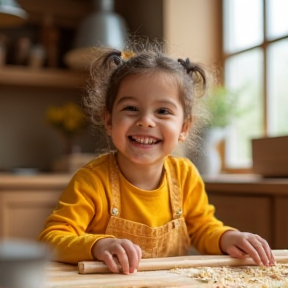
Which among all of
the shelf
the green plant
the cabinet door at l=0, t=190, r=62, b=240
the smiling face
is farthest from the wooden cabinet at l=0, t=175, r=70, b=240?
the smiling face

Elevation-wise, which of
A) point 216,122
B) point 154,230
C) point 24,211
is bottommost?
point 24,211

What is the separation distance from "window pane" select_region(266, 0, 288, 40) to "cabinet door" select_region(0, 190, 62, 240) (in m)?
1.35

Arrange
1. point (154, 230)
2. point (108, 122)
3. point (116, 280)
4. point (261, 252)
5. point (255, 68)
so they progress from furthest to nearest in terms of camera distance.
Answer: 1. point (255, 68)
2. point (108, 122)
3. point (154, 230)
4. point (261, 252)
5. point (116, 280)

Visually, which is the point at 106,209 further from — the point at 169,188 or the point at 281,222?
the point at 281,222

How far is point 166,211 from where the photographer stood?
50.9 inches

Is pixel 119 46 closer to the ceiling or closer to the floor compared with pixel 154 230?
closer to the ceiling

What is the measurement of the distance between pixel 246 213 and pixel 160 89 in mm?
917

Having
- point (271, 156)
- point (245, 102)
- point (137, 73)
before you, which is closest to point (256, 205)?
point (271, 156)

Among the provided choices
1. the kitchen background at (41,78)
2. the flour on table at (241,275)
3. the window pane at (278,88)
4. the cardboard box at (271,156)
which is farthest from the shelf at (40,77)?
the flour on table at (241,275)

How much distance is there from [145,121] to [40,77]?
227cm

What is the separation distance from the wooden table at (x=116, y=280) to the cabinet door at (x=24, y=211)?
1948 millimetres

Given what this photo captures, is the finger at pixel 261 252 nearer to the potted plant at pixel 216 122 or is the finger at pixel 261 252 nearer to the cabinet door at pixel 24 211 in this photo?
the potted plant at pixel 216 122

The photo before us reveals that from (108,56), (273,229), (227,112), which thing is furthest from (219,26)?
(108,56)

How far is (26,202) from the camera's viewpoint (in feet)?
9.20
